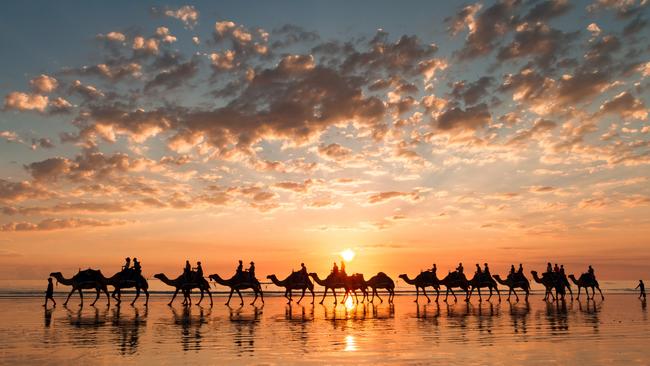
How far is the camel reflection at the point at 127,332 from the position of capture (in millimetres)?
12203

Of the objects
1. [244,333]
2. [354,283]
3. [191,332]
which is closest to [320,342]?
[244,333]

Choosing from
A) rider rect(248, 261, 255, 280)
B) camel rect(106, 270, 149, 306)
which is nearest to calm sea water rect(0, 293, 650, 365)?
camel rect(106, 270, 149, 306)

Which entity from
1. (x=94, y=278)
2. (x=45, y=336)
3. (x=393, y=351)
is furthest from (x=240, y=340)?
Result: (x=94, y=278)

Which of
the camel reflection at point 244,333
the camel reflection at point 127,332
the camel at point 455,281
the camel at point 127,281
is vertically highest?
the camel at point 127,281

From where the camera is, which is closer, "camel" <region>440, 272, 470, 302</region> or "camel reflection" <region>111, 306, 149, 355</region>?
"camel reflection" <region>111, 306, 149, 355</region>

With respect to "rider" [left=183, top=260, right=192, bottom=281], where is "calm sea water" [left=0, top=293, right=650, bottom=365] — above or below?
below

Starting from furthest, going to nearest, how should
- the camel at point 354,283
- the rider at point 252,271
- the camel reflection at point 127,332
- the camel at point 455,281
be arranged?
the camel at point 455,281 → the camel at point 354,283 → the rider at point 252,271 → the camel reflection at point 127,332

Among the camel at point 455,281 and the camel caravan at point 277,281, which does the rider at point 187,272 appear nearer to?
the camel caravan at point 277,281

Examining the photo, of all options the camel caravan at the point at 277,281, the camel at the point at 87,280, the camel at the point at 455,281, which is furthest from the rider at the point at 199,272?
the camel at the point at 455,281

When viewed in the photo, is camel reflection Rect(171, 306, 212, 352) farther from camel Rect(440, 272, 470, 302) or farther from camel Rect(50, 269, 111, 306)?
camel Rect(440, 272, 470, 302)

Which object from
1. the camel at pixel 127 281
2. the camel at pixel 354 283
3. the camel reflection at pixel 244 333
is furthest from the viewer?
the camel at pixel 354 283

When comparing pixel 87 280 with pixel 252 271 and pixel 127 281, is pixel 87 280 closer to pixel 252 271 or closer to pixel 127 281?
pixel 127 281

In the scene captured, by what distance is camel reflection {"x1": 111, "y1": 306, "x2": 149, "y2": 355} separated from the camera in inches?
480

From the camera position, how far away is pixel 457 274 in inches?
1515
